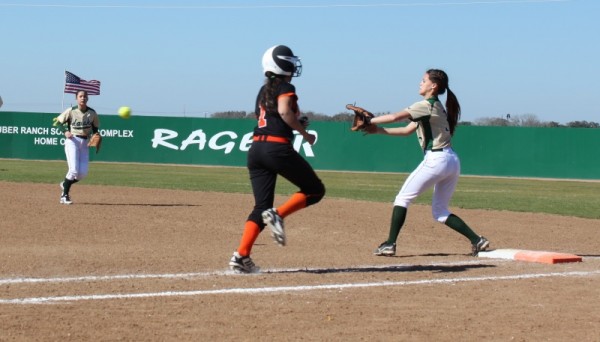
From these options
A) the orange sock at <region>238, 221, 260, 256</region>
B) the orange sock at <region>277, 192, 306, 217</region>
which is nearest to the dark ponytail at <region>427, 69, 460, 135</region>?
the orange sock at <region>277, 192, 306, 217</region>

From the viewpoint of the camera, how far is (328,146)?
124 feet

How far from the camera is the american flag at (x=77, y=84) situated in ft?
123

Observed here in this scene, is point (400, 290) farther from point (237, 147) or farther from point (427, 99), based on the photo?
point (237, 147)

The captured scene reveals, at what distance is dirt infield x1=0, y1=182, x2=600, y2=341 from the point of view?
561 centimetres

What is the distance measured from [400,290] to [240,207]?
7831 millimetres

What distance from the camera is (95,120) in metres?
15.0

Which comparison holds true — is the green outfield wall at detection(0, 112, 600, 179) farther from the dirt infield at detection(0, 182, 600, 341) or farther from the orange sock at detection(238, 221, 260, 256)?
the orange sock at detection(238, 221, 260, 256)

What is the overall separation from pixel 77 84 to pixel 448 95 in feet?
101

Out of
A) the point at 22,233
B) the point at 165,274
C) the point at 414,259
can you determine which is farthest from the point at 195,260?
the point at 22,233

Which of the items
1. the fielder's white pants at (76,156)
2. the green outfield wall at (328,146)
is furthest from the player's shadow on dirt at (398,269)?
the green outfield wall at (328,146)

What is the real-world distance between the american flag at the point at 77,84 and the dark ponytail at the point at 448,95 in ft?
98.2

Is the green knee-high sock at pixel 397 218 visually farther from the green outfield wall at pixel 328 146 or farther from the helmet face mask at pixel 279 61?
the green outfield wall at pixel 328 146

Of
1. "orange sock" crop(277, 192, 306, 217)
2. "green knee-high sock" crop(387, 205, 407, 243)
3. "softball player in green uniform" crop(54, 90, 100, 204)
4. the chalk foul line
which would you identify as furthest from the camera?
"softball player in green uniform" crop(54, 90, 100, 204)

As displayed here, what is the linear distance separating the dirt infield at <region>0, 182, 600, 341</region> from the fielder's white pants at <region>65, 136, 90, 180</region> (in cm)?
201
